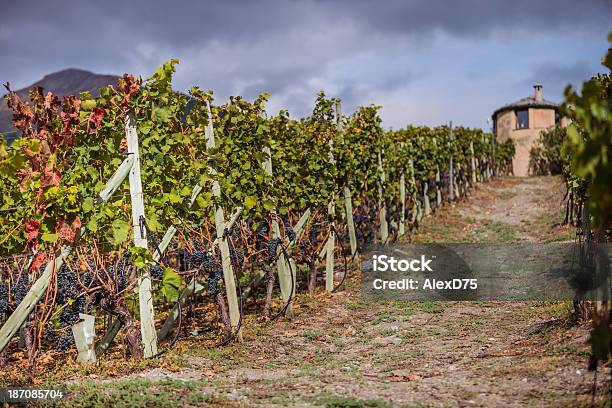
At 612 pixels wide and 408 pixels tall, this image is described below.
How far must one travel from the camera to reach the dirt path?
5.16 m

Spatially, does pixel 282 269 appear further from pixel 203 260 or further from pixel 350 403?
pixel 350 403

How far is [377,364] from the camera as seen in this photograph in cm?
679

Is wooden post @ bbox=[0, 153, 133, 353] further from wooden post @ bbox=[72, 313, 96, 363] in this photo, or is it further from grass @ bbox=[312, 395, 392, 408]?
grass @ bbox=[312, 395, 392, 408]

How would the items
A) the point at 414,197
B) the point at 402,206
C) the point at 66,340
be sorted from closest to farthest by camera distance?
1. the point at 66,340
2. the point at 402,206
3. the point at 414,197

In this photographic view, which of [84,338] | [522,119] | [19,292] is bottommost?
[84,338]

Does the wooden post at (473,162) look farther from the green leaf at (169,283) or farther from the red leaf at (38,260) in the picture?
the red leaf at (38,260)

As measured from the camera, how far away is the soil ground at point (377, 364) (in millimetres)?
5129

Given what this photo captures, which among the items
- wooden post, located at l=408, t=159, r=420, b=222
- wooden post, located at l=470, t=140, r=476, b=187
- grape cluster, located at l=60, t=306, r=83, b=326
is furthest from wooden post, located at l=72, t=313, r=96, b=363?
wooden post, located at l=470, t=140, r=476, b=187

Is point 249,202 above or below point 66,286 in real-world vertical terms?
above

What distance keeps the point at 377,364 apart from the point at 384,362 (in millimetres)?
113

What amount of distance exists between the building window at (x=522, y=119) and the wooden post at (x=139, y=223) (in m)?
36.0

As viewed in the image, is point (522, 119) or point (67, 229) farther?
point (522, 119)

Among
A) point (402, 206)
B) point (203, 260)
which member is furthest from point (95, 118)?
point (402, 206)

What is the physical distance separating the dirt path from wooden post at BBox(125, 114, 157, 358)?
0.39 meters
